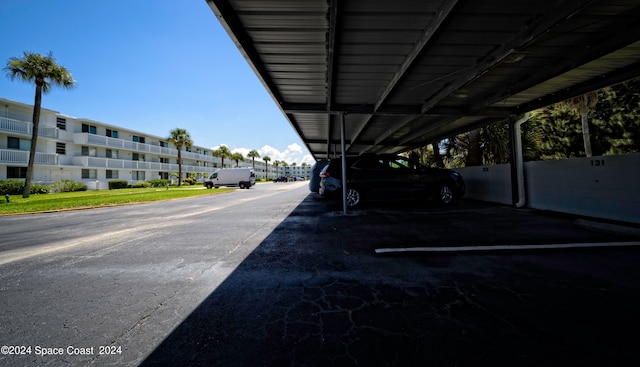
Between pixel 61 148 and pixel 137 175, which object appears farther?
pixel 137 175

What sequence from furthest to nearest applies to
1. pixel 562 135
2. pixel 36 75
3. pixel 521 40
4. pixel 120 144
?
1. pixel 120 144
2. pixel 562 135
3. pixel 36 75
4. pixel 521 40

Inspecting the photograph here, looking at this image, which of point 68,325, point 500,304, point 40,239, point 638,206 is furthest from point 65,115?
point 638,206

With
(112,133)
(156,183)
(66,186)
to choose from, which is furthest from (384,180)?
(112,133)

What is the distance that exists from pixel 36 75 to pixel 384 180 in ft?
83.0

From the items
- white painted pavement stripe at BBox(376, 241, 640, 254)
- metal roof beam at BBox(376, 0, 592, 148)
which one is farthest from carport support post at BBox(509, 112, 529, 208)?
white painted pavement stripe at BBox(376, 241, 640, 254)

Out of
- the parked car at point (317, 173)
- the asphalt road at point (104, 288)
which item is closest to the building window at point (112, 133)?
the parked car at point (317, 173)

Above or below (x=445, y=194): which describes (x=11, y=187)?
above

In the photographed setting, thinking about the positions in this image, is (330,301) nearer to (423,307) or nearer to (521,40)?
(423,307)

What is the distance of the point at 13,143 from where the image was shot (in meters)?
23.1

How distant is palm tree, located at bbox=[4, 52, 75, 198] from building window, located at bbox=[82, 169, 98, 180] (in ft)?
44.7

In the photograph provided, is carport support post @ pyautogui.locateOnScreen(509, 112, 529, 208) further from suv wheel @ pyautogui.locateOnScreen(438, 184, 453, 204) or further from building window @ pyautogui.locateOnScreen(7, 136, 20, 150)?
building window @ pyautogui.locateOnScreen(7, 136, 20, 150)

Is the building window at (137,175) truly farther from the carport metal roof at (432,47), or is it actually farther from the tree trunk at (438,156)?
the tree trunk at (438,156)

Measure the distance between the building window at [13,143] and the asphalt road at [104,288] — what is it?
94.7 feet

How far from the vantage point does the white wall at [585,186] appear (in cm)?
539
